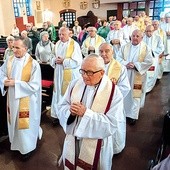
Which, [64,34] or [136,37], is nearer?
[136,37]

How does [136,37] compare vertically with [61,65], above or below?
above

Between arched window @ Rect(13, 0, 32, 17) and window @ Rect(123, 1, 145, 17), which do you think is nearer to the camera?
arched window @ Rect(13, 0, 32, 17)

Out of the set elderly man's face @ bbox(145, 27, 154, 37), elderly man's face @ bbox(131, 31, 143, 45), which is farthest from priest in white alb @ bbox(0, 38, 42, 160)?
elderly man's face @ bbox(145, 27, 154, 37)

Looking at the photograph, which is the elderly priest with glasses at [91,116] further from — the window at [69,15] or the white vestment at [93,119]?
the window at [69,15]

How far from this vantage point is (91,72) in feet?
7.18

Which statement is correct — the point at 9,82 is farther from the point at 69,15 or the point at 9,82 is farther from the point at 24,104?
the point at 69,15

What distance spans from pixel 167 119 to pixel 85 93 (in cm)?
123

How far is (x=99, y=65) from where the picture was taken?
87.0 inches

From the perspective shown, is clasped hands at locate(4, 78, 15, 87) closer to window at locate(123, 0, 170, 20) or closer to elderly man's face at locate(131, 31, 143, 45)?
elderly man's face at locate(131, 31, 143, 45)

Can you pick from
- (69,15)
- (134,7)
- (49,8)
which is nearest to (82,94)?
(134,7)

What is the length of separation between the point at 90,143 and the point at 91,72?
0.76m

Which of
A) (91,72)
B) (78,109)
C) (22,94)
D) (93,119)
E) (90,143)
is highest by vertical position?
(91,72)

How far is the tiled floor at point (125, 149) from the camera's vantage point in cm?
348

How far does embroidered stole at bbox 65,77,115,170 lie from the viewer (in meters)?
2.30
